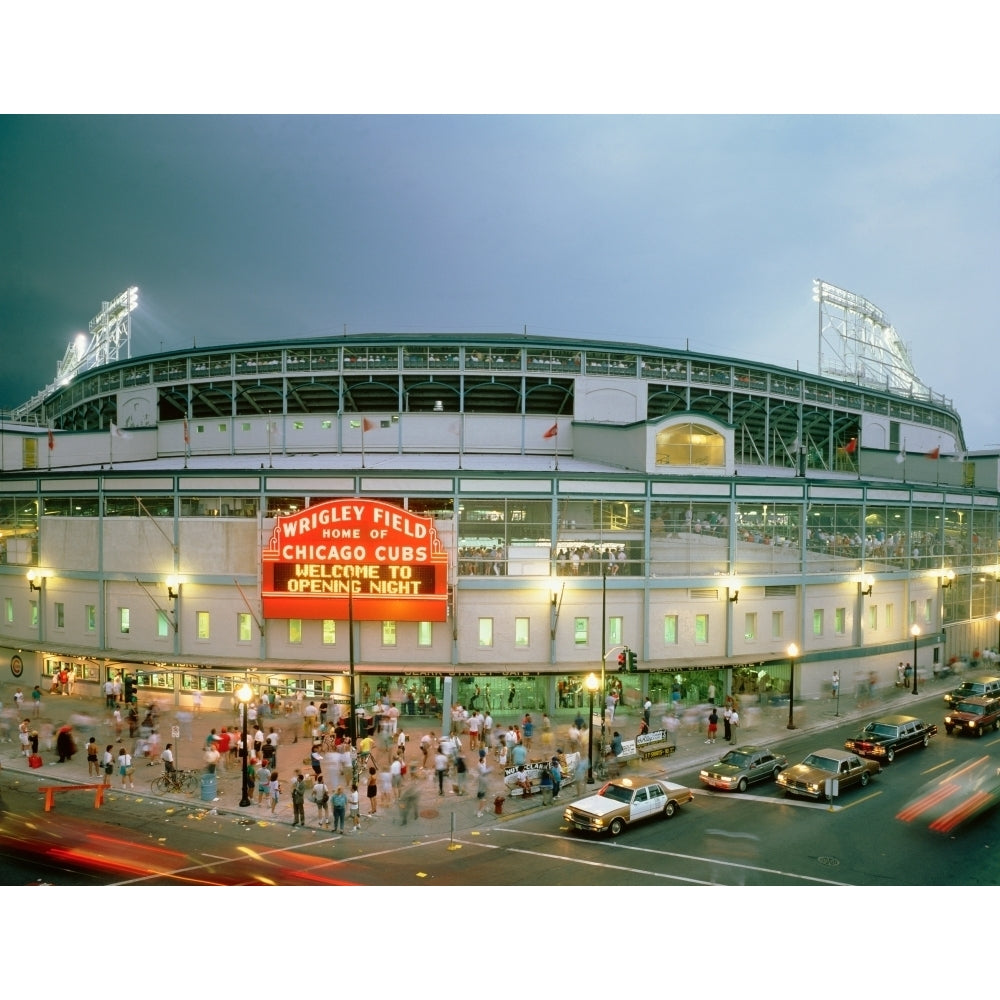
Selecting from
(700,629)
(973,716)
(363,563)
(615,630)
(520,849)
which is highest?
(363,563)

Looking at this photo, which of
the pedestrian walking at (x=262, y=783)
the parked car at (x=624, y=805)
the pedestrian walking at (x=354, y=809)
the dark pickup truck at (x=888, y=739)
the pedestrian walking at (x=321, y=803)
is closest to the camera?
the parked car at (x=624, y=805)

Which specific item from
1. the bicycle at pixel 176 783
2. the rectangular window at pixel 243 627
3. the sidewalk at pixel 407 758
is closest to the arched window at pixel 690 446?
the sidewalk at pixel 407 758

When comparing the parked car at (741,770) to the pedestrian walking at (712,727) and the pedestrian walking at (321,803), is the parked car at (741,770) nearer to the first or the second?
the pedestrian walking at (712,727)

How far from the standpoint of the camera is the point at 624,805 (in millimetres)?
18203

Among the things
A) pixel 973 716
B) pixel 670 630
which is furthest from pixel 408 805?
pixel 973 716

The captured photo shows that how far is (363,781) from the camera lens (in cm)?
2178

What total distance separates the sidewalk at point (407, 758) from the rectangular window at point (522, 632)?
343cm

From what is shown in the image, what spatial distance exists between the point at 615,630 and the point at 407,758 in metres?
11.4

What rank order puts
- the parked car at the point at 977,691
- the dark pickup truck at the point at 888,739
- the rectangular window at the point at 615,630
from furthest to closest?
the rectangular window at the point at 615,630, the parked car at the point at 977,691, the dark pickup truck at the point at 888,739

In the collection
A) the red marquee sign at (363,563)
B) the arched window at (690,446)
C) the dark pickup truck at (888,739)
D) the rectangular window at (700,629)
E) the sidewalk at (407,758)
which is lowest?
the sidewalk at (407,758)

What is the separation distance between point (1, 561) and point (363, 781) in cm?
2690

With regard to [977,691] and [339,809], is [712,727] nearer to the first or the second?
[977,691]

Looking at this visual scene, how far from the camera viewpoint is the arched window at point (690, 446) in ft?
106

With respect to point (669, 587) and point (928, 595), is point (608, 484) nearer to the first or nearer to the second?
point (669, 587)
